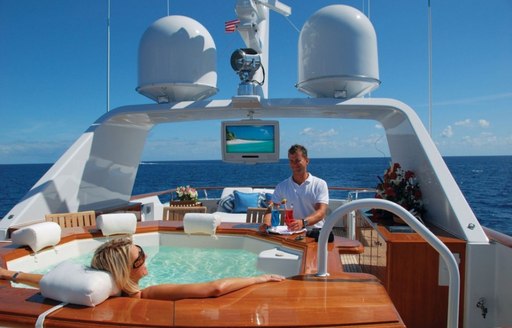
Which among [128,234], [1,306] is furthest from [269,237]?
[1,306]

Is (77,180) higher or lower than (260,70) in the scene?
lower

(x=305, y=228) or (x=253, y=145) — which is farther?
(x=253, y=145)

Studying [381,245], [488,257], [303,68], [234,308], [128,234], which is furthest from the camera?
[303,68]

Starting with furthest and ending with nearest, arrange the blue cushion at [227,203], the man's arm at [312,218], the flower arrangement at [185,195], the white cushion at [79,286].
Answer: the blue cushion at [227,203], the flower arrangement at [185,195], the man's arm at [312,218], the white cushion at [79,286]

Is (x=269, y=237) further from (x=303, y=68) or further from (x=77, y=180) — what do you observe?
(x=77, y=180)

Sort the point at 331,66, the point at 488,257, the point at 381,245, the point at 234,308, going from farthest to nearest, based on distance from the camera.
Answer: the point at 331,66 < the point at 381,245 < the point at 488,257 < the point at 234,308

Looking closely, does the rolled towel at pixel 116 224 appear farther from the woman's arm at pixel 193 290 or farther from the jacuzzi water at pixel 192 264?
the woman's arm at pixel 193 290

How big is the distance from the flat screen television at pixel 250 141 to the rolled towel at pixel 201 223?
1.35 metres

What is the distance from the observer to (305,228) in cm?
299

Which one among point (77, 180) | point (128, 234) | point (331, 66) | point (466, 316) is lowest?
point (466, 316)

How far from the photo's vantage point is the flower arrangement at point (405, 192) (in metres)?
3.48

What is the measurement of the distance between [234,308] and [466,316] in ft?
6.58

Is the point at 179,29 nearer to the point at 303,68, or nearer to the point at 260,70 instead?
the point at 260,70

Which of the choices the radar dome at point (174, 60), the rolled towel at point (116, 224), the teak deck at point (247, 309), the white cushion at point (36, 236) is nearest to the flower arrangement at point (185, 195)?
the radar dome at point (174, 60)
